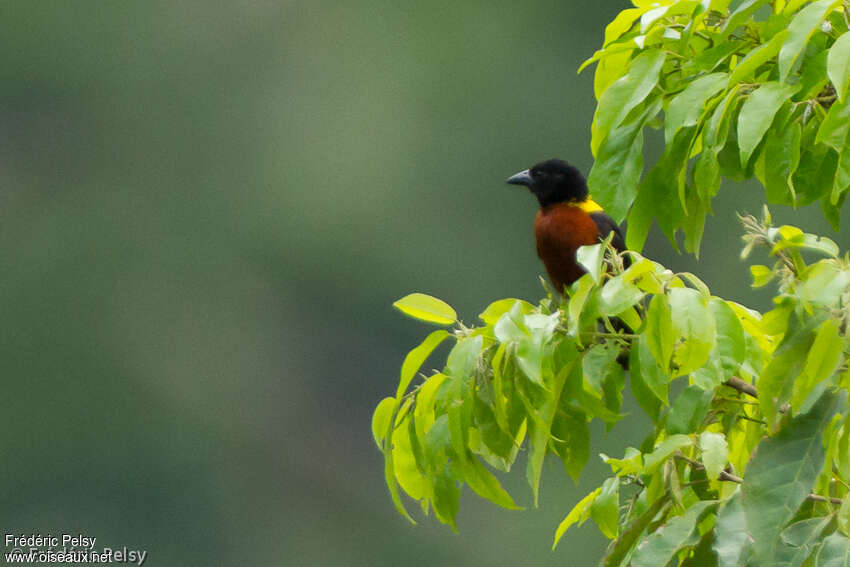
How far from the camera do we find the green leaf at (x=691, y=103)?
6.87 ft

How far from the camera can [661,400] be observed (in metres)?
1.98

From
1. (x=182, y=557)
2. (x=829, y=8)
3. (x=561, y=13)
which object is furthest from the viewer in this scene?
(x=561, y=13)

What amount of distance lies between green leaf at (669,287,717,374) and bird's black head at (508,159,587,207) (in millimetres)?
2913

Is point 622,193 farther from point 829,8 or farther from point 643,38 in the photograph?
point 829,8

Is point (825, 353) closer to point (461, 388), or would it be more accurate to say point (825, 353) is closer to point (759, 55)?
point (759, 55)

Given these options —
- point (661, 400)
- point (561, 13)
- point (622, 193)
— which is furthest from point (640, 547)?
point (561, 13)

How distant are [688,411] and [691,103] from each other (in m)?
0.46

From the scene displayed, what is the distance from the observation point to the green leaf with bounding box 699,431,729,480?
192cm

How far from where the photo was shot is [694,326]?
1.89m

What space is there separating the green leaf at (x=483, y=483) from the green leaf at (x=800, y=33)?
794 millimetres

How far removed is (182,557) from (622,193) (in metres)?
16.8

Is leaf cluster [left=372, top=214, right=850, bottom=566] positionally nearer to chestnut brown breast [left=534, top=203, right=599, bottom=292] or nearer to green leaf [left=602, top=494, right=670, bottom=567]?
green leaf [left=602, top=494, right=670, bottom=567]

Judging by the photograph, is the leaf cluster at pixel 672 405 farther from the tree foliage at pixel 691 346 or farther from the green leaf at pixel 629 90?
the green leaf at pixel 629 90

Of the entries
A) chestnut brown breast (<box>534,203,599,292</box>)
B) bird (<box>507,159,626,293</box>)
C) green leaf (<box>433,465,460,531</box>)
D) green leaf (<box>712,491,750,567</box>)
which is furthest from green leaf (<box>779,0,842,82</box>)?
chestnut brown breast (<box>534,203,599,292</box>)
